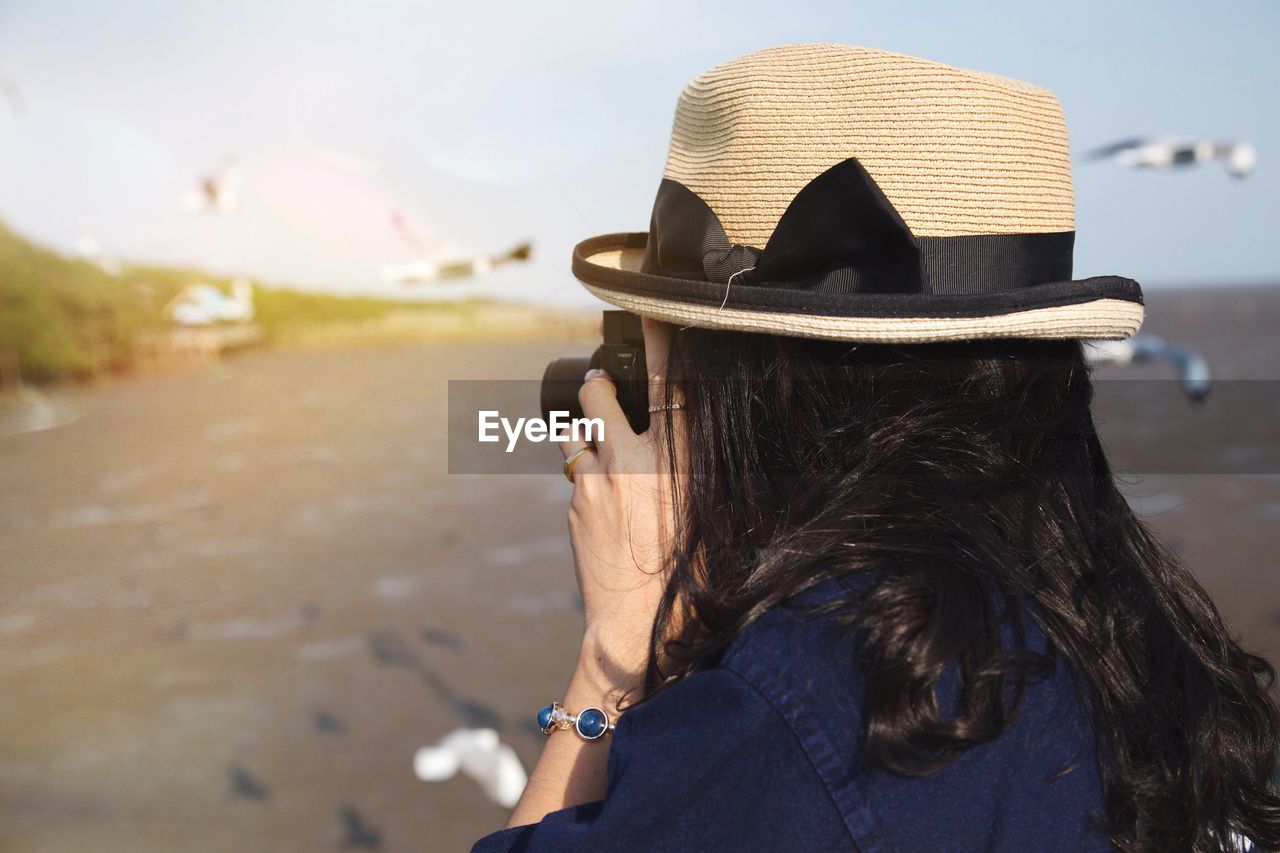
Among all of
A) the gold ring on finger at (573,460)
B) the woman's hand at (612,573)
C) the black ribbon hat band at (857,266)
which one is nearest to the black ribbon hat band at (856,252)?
the black ribbon hat band at (857,266)

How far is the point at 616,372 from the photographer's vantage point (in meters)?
1.24

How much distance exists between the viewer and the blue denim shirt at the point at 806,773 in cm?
72

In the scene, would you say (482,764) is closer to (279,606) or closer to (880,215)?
(279,606)

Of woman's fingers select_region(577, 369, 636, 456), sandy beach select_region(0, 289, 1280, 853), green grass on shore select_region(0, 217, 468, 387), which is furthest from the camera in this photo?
green grass on shore select_region(0, 217, 468, 387)

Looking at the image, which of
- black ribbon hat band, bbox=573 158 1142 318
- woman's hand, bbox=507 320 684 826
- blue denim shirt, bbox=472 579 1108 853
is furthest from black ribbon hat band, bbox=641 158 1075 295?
blue denim shirt, bbox=472 579 1108 853

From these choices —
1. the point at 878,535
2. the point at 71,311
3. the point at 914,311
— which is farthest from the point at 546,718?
the point at 71,311

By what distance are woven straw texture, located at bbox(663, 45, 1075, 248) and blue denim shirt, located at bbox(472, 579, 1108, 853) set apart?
46 cm

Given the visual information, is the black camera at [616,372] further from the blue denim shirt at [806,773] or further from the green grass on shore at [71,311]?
the green grass on shore at [71,311]

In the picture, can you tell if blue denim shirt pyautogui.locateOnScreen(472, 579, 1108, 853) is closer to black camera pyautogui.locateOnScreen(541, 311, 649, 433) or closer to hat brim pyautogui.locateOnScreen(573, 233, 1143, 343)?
hat brim pyautogui.locateOnScreen(573, 233, 1143, 343)

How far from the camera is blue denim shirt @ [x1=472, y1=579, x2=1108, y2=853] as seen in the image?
72cm

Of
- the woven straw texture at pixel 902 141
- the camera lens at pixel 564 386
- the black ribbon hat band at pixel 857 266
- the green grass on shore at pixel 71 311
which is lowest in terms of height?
the green grass on shore at pixel 71 311

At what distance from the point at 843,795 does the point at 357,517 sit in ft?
→ 16.1

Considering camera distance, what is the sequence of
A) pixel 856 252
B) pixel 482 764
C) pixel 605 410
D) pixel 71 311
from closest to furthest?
pixel 856 252, pixel 605 410, pixel 482 764, pixel 71 311

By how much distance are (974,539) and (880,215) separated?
344 mm
